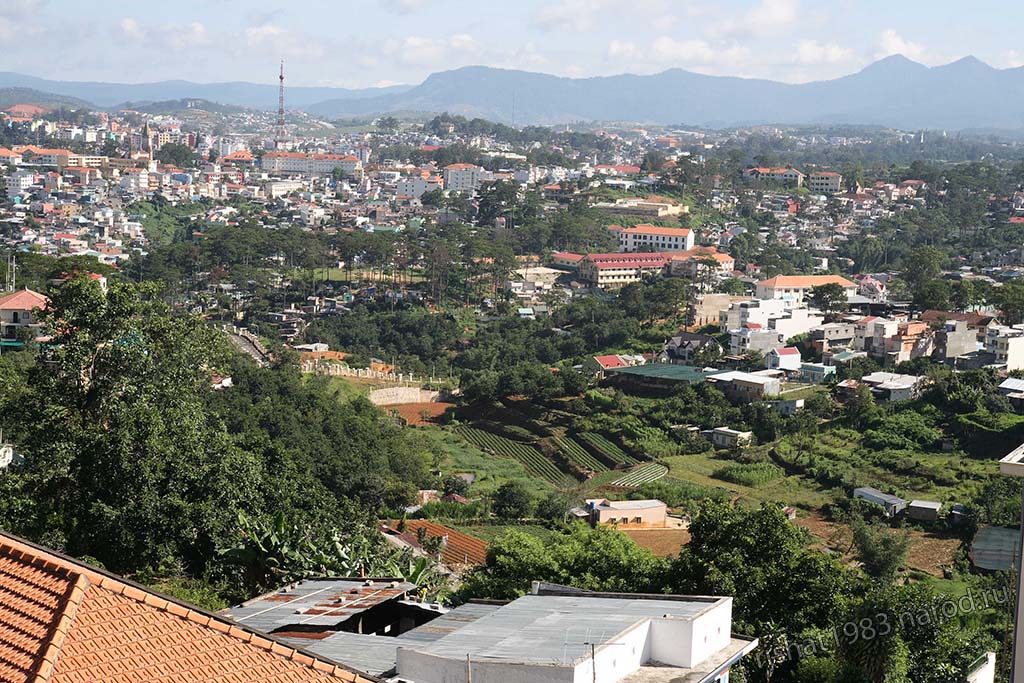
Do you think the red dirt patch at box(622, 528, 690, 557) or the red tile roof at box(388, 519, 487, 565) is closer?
the red tile roof at box(388, 519, 487, 565)

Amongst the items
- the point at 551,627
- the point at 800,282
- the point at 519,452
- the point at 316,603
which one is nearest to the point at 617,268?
the point at 800,282

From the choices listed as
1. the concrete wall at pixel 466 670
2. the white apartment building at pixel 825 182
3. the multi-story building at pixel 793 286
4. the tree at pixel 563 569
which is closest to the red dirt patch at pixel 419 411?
the multi-story building at pixel 793 286

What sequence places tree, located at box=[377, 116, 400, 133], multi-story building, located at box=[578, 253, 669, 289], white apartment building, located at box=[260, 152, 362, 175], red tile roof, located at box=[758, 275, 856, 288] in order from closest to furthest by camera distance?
red tile roof, located at box=[758, 275, 856, 288] → multi-story building, located at box=[578, 253, 669, 289] → white apartment building, located at box=[260, 152, 362, 175] → tree, located at box=[377, 116, 400, 133]

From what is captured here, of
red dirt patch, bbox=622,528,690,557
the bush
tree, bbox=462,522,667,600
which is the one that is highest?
tree, bbox=462,522,667,600

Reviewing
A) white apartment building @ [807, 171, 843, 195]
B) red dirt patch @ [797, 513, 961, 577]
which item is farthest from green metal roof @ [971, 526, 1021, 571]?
white apartment building @ [807, 171, 843, 195]

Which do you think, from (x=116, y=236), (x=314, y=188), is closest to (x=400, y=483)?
(x=116, y=236)

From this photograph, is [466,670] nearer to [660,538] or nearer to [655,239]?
[660,538]

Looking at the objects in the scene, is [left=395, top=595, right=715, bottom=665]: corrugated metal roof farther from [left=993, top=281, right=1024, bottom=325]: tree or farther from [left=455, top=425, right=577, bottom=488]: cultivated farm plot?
[left=993, top=281, right=1024, bottom=325]: tree
